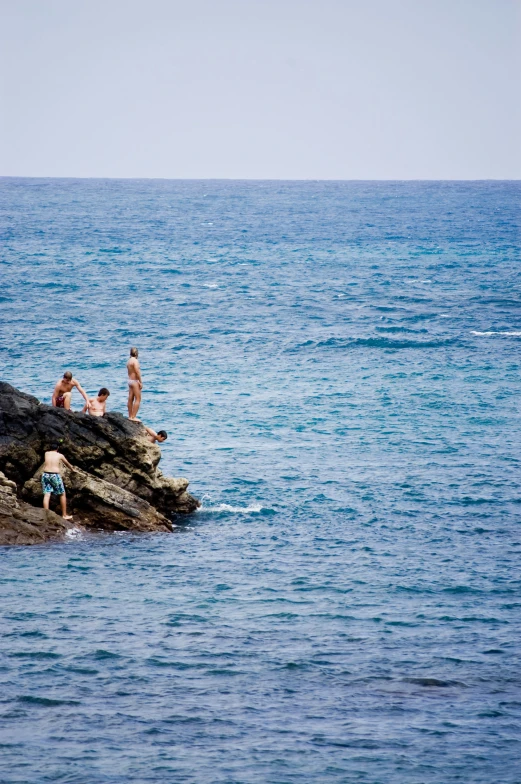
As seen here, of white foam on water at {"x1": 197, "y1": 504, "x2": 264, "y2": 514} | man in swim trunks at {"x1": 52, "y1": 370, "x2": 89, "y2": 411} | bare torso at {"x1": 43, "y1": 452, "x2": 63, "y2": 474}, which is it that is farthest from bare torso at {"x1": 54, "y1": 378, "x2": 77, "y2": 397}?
white foam on water at {"x1": 197, "y1": 504, "x2": 264, "y2": 514}

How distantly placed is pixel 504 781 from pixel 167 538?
13960 mm

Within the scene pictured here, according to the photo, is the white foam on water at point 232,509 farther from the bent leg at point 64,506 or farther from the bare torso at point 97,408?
the bent leg at point 64,506

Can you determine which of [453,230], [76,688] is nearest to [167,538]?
[76,688]

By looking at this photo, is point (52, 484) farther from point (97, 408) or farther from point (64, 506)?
point (97, 408)

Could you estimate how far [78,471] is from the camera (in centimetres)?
3030

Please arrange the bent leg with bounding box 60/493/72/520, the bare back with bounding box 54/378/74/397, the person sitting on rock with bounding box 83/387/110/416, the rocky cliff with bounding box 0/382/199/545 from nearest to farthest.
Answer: the rocky cliff with bounding box 0/382/199/545, the bent leg with bounding box 60/493/72/520, the bare back with bounding box 54/378/74/397, the person sitting on rock with bounding box 83/387/110/416

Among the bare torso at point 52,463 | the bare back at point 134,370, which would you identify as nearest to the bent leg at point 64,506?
the bare torso at point 52,463

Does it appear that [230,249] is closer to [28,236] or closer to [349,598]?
[28,236]

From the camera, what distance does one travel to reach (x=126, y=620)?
24953 millimetres

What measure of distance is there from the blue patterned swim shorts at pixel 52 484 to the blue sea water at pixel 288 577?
5.06ft

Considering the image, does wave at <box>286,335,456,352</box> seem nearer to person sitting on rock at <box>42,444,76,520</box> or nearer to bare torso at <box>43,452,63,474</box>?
person sitting on rock at <box>42,444,76,520</box>

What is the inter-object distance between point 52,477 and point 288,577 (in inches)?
275

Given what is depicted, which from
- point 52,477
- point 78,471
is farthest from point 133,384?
point 52,477

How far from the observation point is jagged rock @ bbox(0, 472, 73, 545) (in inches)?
1134
